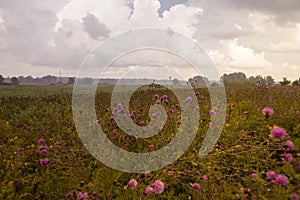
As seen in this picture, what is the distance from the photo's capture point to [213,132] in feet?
13.5

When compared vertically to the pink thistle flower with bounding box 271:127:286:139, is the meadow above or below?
below

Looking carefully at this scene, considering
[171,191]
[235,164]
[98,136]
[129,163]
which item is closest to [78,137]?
[98,136]

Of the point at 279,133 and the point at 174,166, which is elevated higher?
the point at 279,133

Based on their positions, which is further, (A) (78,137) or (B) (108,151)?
(A) (78,137)

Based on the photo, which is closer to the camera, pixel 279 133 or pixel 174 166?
pixel 279 133

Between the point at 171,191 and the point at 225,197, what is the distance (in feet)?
2.32

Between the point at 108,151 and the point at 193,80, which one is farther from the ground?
the point at 193,80

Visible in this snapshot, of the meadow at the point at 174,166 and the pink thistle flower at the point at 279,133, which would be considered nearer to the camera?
the pink thistle flower at the point at 279,133

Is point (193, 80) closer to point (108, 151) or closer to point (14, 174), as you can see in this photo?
point (108, 151)

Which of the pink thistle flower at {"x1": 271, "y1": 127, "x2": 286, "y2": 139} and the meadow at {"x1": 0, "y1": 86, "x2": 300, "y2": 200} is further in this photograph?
the meadow at {"x1": 0, "y1": 86, "x2": 300, "y2": 200}

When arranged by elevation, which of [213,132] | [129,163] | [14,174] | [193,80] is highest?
[193,80]

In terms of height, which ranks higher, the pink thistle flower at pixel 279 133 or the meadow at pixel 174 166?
the pink thistle flower at pixel 279 133

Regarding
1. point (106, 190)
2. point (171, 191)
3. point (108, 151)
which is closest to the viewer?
point (106, 190)

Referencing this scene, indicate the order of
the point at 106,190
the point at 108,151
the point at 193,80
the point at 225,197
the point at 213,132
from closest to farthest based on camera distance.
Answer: the point at 225,197, the point at 106,190, the point at 108,151, the point at 213,132, the point at 193,80
